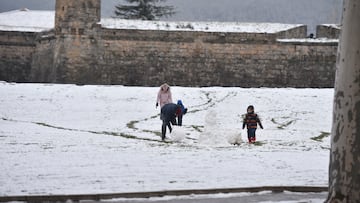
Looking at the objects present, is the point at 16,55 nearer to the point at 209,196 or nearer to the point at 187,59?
the point at 187,59

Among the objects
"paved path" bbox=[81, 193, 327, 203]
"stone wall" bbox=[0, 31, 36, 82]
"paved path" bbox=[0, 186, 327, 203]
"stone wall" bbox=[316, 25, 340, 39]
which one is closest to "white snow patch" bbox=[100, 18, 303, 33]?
"stone wall" bbox=[316, 25, 340, 39]

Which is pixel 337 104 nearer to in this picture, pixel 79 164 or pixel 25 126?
pixel 79 164

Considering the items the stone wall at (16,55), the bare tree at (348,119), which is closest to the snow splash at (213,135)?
the bare tree at (348,119)

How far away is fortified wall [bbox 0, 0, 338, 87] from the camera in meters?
33.2

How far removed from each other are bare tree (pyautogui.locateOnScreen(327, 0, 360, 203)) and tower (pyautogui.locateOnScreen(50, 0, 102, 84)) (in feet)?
86.5

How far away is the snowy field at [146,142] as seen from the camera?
9945 mm

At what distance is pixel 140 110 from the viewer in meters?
23.6

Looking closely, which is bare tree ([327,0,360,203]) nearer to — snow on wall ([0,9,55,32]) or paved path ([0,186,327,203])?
paved path ([0,186,327,203])

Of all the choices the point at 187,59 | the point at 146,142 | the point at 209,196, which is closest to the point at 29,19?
the point at 187,59

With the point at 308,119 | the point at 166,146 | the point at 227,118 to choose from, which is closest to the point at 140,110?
the point at 227,118

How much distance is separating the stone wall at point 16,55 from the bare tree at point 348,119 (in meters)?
31.6

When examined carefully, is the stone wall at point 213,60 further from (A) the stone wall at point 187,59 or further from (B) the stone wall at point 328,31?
(B) the stone wall at point 328,31

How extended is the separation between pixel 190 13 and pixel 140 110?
64.8m

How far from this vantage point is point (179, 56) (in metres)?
33.9
